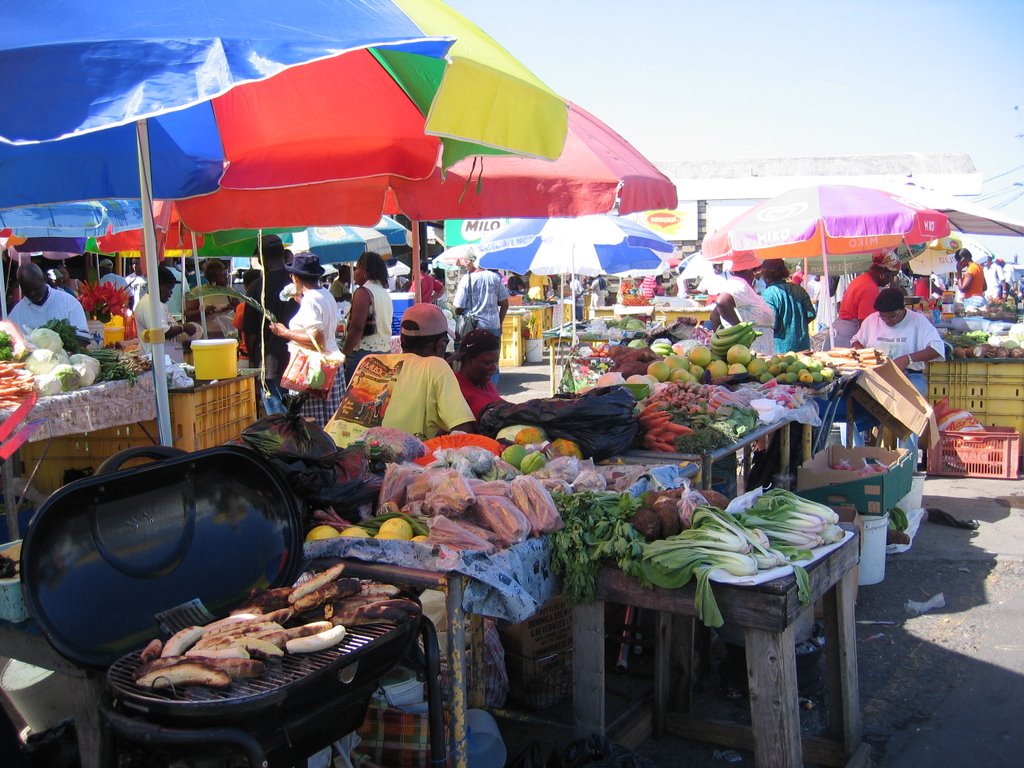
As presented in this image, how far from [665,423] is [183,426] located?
3784 millimetres

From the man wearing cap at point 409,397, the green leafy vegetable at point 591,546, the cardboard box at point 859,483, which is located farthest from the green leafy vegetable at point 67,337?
the cardboard box at point 859,483

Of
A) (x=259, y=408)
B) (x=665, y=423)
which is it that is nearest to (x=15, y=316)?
(x=259, y=408)

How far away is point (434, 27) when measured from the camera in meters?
3.12

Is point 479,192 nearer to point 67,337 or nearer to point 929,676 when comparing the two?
point 67,337

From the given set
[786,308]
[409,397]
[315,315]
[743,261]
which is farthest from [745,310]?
[409,397]

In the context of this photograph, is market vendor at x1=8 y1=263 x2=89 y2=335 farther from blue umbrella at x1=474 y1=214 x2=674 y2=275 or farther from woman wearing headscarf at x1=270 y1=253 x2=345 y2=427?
blue umbrella at x1=474 y1=214 x2=674 y2=275

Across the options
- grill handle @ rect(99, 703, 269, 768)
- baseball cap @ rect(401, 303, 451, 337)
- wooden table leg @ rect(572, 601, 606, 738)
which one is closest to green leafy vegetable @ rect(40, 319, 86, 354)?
baseball cap @ rect(401, 303, 451, 337)

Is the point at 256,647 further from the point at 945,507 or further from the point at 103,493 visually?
the point at 945,507

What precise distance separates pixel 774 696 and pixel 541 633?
1465 millimetres

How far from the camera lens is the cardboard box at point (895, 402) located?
7633 millimetres

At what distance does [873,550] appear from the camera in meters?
6.01

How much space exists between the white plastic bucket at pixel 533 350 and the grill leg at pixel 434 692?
51.2 ft

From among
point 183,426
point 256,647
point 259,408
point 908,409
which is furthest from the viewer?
point 259,408

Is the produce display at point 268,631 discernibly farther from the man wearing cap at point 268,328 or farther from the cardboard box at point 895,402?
the cardboard box at point 895,402
